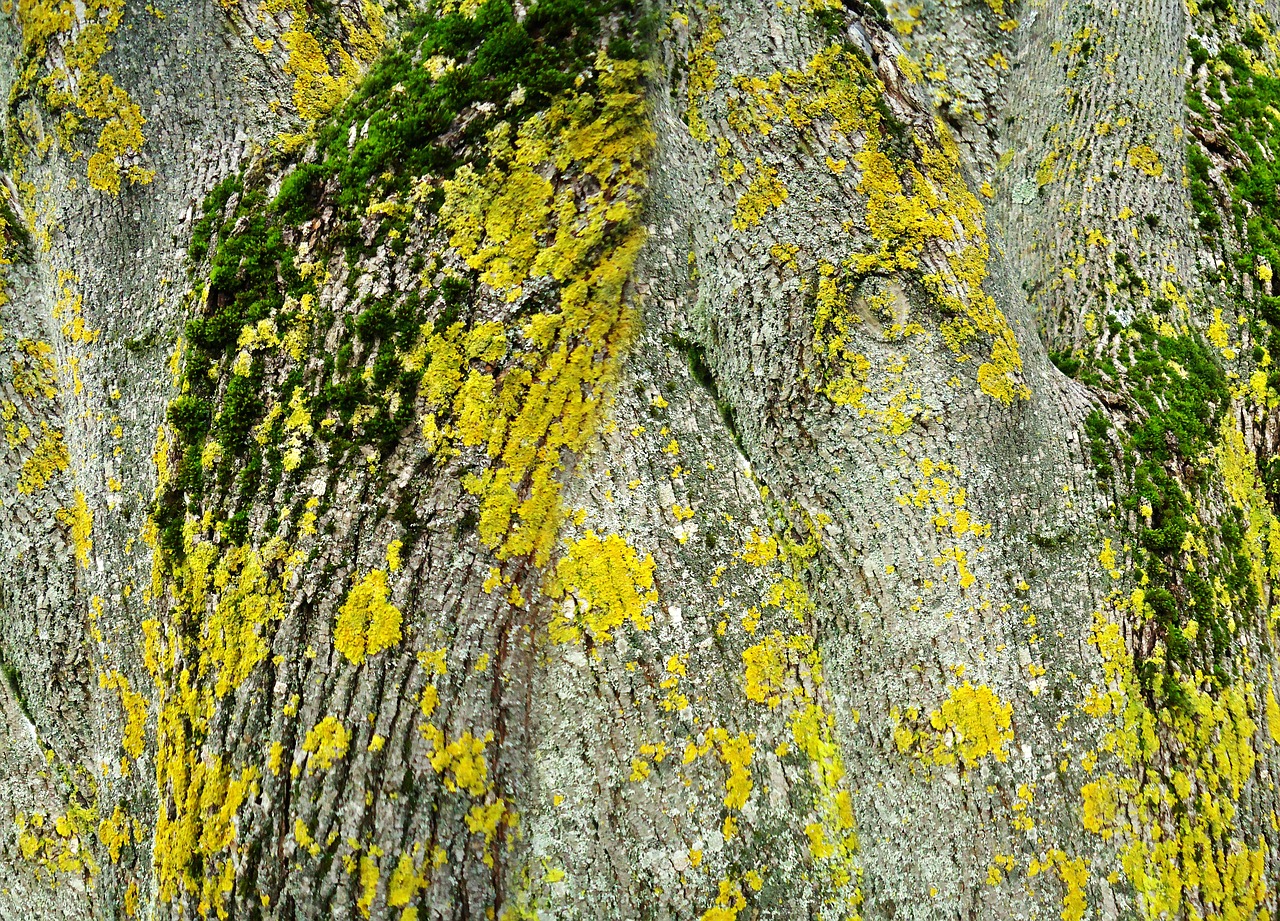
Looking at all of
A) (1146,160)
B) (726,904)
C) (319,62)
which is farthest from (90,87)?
(1146,160)

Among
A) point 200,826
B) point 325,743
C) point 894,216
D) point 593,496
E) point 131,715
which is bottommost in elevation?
point 200,826

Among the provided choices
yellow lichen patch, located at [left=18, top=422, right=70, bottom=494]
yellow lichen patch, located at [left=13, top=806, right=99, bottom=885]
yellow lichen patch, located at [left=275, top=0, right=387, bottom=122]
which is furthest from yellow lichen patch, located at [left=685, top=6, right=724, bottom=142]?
yellow lichen patch, located at [left=13, top=806, right=99, bottom=885]

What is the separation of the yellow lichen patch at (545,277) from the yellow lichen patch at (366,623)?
230 mm

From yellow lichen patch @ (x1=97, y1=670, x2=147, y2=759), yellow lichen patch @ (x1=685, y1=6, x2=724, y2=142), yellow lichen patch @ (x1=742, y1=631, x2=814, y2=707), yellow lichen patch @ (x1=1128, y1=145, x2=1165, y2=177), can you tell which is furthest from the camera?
yellow lichen patch @ (x1=1128, y1=145, x2=1165, y2=177)

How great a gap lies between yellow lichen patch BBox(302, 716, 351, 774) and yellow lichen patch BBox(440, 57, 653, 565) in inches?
17.3

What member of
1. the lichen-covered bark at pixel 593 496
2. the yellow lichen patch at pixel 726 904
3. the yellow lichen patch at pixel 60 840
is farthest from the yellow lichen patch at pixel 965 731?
the yellow lichen patch at pixel 60 840

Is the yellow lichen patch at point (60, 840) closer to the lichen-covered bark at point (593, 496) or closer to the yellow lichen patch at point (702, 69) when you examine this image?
the lichen-covered bark at point (593, 496)

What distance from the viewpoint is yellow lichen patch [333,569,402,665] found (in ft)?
5.33

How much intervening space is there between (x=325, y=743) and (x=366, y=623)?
9.0 inches

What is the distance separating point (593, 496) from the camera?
1.75 metres

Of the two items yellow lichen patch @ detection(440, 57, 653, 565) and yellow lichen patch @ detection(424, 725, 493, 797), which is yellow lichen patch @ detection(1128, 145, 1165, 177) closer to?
yellow lichen patch @ detection(440, 57, 653, 565)

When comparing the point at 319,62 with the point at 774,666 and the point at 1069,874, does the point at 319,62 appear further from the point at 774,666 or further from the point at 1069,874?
the point at 1069,874

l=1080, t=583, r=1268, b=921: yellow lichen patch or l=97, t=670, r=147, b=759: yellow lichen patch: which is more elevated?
l=97, t=670, r=147, b=759: yellow lichen patch

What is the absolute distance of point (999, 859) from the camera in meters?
1.69
